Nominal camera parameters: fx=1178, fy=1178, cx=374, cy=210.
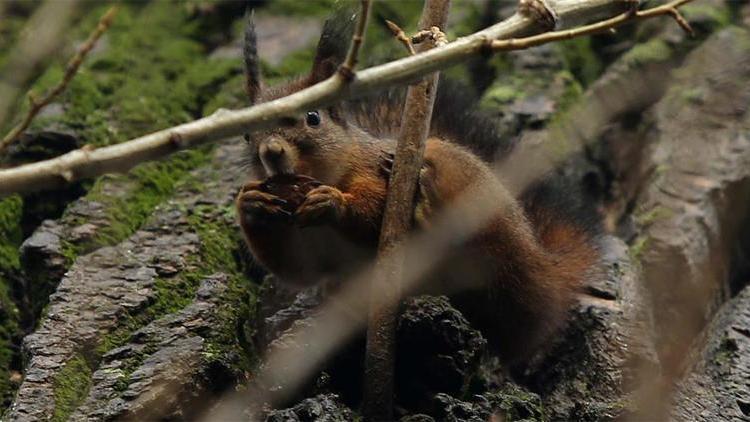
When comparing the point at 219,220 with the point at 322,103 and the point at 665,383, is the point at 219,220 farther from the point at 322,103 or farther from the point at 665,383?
the point at 322,103

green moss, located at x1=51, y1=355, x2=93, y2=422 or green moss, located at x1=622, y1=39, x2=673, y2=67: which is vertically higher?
green moss, located at x1=622, y1=39, x2=673, y2=67

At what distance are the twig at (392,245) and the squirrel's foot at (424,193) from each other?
0.21 metres

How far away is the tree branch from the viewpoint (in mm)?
1543

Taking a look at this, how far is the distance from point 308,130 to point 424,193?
15.3 inches

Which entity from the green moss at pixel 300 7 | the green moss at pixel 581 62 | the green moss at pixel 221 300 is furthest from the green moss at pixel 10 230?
the green moss at pixel 581 62

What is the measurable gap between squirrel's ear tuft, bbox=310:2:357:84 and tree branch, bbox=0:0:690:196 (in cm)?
93

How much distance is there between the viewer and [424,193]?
2.82m

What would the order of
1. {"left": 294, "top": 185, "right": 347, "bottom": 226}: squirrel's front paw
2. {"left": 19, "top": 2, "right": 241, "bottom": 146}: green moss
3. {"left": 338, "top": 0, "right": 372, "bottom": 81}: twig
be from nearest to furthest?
{"left": 338, "top": 0, "right": 372, "bottom": 81}: twig → {"left": 294, "top": 185, "right": 347, "bottom": 226}: squirrel's front paw → {"left": 19, "top": 2, "right": 241, "bottom": 146}: green moss

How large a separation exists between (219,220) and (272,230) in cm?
45

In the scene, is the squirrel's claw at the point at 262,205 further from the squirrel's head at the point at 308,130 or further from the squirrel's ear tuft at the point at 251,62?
the squirrel's ear tuft at the point at 251,62

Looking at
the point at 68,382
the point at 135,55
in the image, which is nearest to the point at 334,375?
the point at 68,382

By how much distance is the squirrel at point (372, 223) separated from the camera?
279 centimetres

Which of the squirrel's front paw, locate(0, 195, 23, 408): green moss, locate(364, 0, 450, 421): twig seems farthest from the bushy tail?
locate(0, 195, 23, 408): green moss

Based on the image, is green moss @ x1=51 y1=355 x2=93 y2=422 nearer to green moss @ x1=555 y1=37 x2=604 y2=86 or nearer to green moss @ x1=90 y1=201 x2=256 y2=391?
green moss @ x1=90 y1=201 x2=256 y2=391
